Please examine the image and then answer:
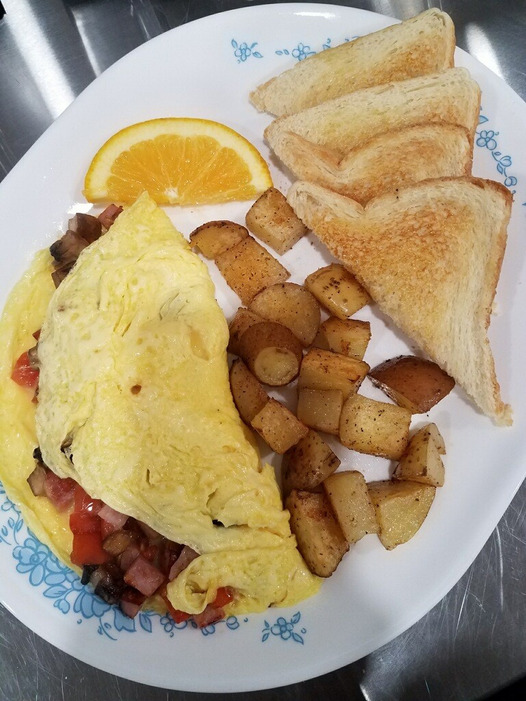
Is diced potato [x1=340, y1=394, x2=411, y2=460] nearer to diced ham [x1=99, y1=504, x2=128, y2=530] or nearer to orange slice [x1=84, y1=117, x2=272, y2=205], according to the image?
diced ham [x1=99, y1=504, x2=128, y2=530]

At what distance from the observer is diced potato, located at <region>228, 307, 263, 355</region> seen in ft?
6.73

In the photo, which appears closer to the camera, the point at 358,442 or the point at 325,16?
the point at 358,442

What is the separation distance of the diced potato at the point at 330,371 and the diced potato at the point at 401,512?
40cm

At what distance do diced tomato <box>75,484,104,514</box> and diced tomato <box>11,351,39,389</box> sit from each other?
47cm

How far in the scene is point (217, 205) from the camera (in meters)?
2.39

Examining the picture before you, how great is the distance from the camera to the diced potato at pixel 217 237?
2232 mm

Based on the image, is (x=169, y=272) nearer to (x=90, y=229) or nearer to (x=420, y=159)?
(x=90, y=229)

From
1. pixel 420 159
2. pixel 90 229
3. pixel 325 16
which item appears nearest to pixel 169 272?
pixel 90 229

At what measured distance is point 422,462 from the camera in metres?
1.86

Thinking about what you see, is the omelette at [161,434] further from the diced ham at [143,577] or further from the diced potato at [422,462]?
the diced potato at [422,462]

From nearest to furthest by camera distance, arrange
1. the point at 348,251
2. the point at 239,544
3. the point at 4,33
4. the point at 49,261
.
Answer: the point at 239,544
the point at 348,251
the point at 49,261
the point at 4,33

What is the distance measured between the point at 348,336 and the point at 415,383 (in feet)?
1.01

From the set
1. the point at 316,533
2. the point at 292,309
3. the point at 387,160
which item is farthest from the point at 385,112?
the point at 316,533

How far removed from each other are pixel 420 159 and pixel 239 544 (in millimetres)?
1652
